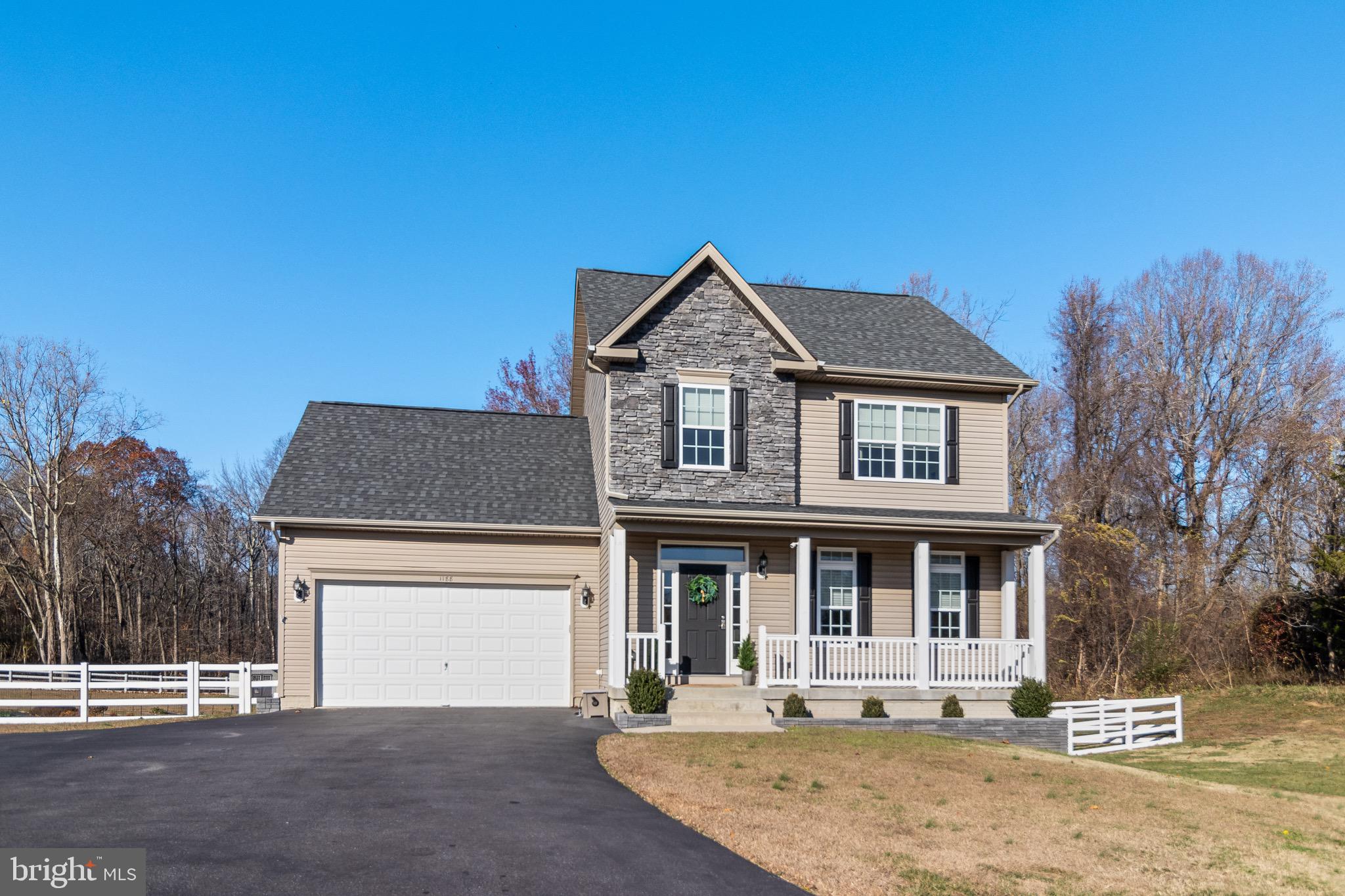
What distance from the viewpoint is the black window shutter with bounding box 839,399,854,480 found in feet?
66.9

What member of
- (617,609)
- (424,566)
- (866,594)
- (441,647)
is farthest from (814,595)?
(424,566)

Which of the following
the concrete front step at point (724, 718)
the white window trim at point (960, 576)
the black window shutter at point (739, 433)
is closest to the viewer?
the concrete front step at point (724, 718)

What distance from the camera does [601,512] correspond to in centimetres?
2058

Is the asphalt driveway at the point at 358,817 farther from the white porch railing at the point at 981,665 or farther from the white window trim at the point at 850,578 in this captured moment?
the white porch railing at the point at 981,665

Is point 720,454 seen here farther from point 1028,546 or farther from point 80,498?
point 80,498

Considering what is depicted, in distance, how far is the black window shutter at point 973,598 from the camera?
2061 cm

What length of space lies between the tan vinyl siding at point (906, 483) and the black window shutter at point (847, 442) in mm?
99

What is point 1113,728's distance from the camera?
65.7 feet

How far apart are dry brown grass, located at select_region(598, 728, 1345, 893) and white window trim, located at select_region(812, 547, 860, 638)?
484 cm

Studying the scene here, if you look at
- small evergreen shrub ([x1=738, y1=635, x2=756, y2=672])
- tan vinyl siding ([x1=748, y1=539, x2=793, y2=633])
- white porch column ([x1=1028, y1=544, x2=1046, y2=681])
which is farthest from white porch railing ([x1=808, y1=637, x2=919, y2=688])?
white porch column ([x1=1028, y1=544, x2=1046, y2=681])

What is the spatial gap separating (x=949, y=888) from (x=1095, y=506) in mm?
28118

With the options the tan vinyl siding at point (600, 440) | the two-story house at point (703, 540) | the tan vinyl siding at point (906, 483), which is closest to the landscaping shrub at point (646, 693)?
the two-story house at point (703, 540)

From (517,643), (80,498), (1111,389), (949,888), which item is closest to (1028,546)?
(517,643)

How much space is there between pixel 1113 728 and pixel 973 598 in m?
3.25
